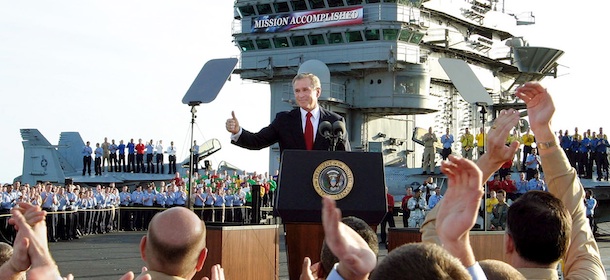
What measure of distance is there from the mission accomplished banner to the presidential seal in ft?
111

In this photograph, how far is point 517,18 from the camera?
169 feet

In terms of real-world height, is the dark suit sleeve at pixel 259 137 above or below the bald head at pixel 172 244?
above

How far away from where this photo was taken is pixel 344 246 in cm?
217

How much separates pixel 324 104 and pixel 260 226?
32.8m

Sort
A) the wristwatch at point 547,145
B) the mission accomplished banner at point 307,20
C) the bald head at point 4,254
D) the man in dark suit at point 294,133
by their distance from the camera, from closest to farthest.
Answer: the wristwatch at point 547,145 → the bald head at point 4,254 → the man in dark suit at point 294,133 → the mission accomplished banner at point 307,20

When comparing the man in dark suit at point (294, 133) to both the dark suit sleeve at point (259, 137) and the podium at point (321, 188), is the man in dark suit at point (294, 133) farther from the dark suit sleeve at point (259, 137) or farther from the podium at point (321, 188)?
the podium at point (321, 188)

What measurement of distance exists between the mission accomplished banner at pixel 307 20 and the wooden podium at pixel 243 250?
33.0 m

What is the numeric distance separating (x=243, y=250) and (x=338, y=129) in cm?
124

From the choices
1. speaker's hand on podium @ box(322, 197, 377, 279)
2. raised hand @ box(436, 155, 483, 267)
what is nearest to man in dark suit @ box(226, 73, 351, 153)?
raised hand @ box(436, 155, 483, 267)

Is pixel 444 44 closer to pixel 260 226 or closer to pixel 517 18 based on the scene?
pixel 517 18

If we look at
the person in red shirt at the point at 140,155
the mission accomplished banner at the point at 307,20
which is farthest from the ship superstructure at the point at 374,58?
the person in red shirt at the point at 140,155

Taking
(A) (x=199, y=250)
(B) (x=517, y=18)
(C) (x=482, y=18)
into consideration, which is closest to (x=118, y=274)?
(A) (x=199, y=250)

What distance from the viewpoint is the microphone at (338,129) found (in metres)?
6.09

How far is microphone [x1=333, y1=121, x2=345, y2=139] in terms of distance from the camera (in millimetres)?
6094
